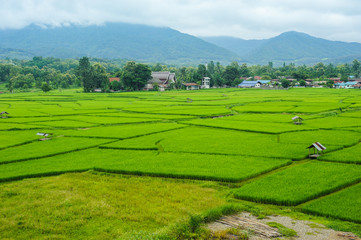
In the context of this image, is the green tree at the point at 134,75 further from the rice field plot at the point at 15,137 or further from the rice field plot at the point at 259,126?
the rice field plot at the point at 15,137

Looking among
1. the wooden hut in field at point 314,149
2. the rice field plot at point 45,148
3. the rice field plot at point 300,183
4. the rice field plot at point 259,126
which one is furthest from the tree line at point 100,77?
the rice field plot at point 300,183

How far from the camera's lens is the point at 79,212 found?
11.3 m

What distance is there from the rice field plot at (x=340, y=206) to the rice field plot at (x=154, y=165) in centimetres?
371

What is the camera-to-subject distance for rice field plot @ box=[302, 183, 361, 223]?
34.3ft

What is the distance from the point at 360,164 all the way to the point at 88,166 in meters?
14.3

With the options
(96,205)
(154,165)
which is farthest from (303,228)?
(154,165)

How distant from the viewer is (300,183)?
529 inches

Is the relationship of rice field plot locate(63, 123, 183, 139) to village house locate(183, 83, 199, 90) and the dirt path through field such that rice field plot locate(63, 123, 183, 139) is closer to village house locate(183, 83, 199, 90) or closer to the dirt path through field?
the dirt path through field

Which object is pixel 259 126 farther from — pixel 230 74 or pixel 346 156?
pixel 230 74

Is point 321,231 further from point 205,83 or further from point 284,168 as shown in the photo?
point 205,83

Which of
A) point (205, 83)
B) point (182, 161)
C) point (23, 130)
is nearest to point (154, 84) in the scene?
point (205, 83)

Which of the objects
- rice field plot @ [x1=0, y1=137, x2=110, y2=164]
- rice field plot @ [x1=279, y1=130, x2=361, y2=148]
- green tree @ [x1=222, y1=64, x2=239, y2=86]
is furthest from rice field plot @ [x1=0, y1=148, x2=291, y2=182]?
green tree @ [x1=222, y1=64, x2=239, y2=86]

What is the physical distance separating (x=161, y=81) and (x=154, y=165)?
84299 mm

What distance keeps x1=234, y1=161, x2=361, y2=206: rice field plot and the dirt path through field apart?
131cm
